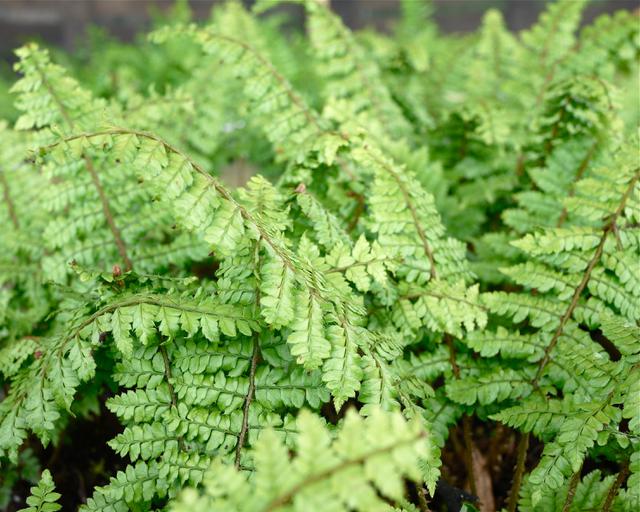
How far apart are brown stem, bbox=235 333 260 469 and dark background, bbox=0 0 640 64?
5769 millimetres

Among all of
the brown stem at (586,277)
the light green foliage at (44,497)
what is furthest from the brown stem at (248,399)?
the brown stem at (586,277)

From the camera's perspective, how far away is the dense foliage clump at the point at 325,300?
1.14 metres

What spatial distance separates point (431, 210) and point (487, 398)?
1.60ft

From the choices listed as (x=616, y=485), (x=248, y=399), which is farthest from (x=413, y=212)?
(x=616, y=485)

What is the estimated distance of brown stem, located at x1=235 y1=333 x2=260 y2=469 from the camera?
3.87 feet

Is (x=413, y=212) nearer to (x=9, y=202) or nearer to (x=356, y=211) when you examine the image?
(x=356, y=211)

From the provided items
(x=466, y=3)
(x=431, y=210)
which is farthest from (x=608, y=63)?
(x=466, y=3)

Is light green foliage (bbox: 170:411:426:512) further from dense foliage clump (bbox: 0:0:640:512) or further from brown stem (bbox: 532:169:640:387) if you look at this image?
brown stem (bbox: 532:169:640:387)

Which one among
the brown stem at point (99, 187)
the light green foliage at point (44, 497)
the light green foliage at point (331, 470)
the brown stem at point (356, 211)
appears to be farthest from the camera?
the brown stem at point (356, 211)

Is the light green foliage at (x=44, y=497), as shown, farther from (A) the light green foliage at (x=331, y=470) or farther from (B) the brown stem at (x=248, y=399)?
(A) the light green foliage at (x=331, y=470)

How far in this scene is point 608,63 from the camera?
227 cm

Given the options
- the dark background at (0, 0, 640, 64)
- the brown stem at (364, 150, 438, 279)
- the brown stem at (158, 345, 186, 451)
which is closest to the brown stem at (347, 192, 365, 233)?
the brown stem at (364, 150, 438, 279)

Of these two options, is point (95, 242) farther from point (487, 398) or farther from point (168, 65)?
point (168, 65)

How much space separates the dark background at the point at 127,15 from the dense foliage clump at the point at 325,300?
4518 millimetres
